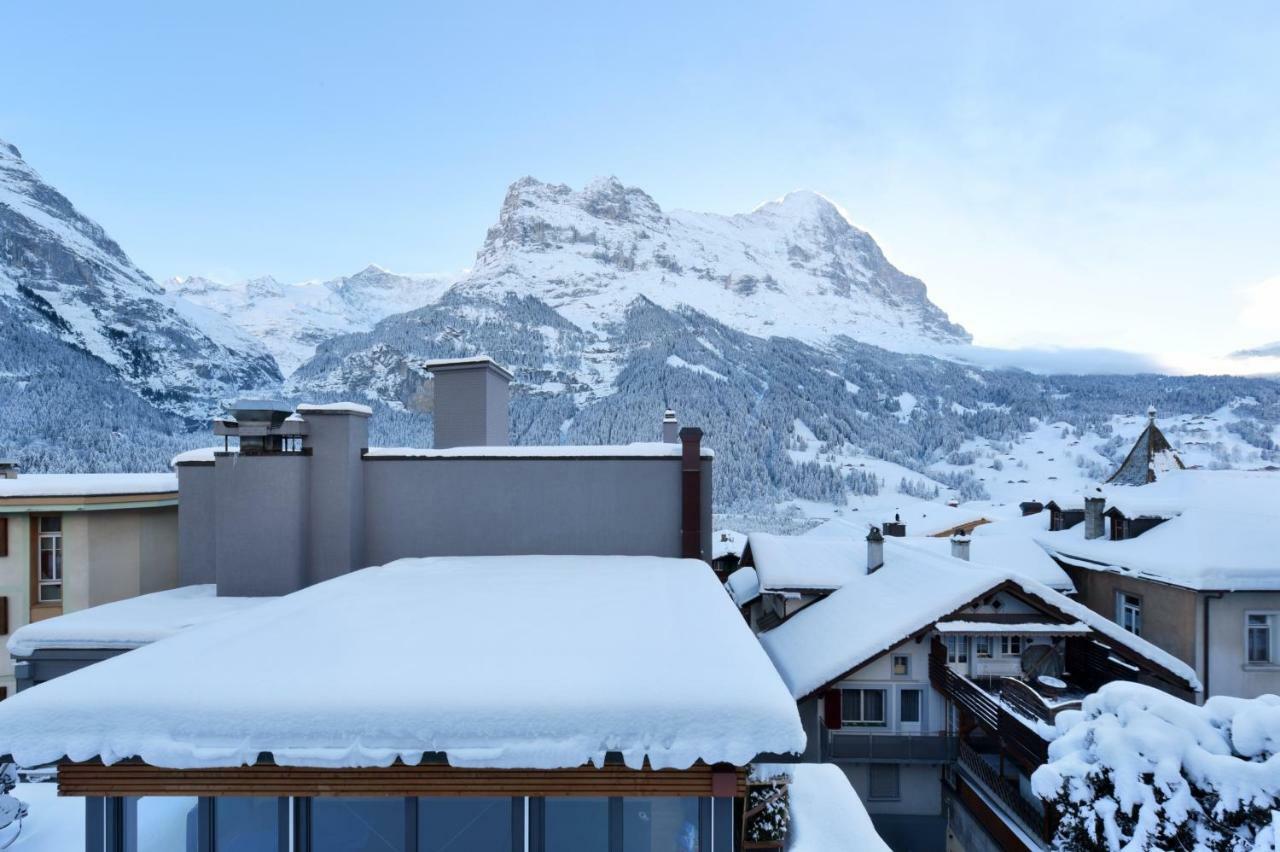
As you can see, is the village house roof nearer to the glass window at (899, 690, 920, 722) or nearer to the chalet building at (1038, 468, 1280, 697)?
the chalet building at (1038, 468, 1280, 697)

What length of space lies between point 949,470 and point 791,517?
4380cm

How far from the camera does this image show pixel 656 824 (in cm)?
430

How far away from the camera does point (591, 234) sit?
191 m

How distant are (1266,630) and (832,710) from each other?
10919mm

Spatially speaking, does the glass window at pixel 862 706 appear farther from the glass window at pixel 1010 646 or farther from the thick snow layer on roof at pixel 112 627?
the thick snow layer on roof at pixel 112 627

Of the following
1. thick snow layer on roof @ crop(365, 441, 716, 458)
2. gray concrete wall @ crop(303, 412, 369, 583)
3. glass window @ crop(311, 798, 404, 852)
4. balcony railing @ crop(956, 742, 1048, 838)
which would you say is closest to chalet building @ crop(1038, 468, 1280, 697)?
balcony railing @ crop(956, 742, 1048, 838)

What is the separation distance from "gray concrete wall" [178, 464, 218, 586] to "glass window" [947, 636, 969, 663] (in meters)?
16.1

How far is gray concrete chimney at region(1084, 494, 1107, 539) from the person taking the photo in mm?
17578

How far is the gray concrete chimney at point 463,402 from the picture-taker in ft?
43.2

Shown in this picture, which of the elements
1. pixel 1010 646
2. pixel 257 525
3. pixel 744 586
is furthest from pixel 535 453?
pixel 744 586

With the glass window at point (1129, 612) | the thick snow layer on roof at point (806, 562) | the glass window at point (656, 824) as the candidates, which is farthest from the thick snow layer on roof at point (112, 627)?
the glass window at point (1129, 612)

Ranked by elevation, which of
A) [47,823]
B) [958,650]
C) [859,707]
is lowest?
[859,707]

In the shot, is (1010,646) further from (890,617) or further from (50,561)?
(50,561)

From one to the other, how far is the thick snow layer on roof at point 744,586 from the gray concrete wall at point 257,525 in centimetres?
1319
